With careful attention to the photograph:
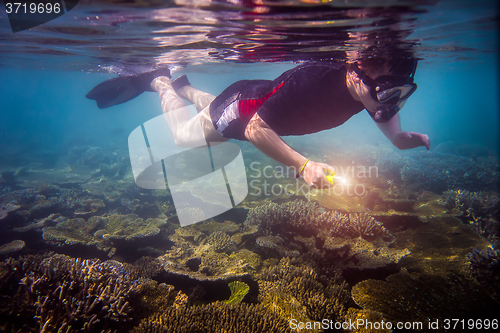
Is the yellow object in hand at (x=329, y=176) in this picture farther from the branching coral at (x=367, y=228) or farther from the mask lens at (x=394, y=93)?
the branching coral at (x=367, y=228)

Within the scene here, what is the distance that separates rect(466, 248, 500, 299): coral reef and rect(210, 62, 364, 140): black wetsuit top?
3.47 meters

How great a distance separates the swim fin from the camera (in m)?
6.07

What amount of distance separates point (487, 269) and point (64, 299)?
6.54 meters

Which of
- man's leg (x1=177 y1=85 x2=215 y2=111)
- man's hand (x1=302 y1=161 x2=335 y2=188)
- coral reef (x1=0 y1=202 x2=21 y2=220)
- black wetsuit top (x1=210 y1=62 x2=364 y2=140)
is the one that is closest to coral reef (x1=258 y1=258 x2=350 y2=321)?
man's hand (x1=302 y1=161 x2=335 y2=188)

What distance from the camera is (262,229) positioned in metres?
5.31

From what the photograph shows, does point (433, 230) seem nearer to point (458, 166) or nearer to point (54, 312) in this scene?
point (54, 312)

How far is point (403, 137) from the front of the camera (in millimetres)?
3512

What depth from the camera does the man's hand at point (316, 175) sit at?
2102mm

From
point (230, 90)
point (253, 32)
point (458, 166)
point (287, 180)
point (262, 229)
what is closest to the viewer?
point (230, 90)

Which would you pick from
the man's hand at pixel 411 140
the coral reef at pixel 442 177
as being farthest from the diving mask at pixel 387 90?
the coral reef at pixel 442 177

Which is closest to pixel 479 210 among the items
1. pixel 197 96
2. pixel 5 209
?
pixel 197 96

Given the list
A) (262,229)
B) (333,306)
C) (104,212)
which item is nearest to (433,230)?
(333,306)

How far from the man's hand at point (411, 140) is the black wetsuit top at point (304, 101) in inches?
38.8

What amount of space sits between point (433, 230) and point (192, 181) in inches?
398
